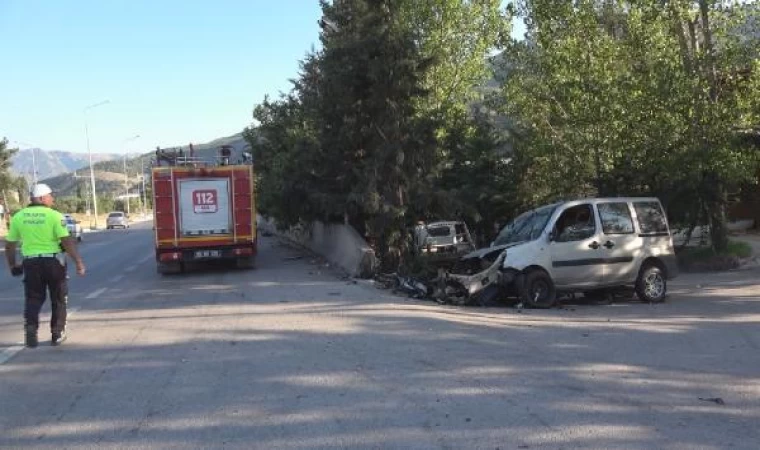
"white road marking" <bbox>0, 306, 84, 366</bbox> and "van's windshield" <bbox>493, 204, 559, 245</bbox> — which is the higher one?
"van's windshield" <bbox>493, 204, 559, 245</bbox>

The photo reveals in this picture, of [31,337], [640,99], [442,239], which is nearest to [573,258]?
[640,99]

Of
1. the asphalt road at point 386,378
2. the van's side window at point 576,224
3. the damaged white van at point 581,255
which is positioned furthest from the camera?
the van's side window at point 576,224

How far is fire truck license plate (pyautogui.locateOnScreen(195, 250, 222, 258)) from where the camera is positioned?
18.1 metres

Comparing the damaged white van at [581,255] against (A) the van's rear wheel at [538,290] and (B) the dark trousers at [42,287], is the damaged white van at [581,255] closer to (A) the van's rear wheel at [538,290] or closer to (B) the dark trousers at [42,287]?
(A) the van's rear wheel at [538,290]

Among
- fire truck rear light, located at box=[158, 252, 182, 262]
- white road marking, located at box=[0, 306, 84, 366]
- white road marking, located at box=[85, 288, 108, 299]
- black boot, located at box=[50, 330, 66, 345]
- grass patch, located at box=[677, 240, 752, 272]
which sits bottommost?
grass patch, located at box=[677, 240, 752, 272]

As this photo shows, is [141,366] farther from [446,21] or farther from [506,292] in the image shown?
[446,21]

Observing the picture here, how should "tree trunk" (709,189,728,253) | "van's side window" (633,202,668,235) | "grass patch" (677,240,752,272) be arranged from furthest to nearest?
"tree trunk" (709,189,728,253) → "grass patch" (677,240,752,272) → "van's side window" (633,202,668,235)

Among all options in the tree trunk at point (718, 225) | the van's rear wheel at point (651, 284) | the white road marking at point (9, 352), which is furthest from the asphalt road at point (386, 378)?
the tree trunk at point (718, 225)

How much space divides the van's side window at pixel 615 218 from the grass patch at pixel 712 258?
6190 millimetres

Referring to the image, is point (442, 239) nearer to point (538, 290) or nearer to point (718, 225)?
point (538, 290)

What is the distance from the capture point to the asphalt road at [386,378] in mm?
5160

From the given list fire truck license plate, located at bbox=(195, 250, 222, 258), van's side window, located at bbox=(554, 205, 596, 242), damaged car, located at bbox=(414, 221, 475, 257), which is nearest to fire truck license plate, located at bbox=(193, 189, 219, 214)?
fire truck license plate, located at bbox=(195, 250, 222, 258)

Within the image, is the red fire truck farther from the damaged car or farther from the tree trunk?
the tree trunk

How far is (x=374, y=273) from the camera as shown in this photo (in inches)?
626
